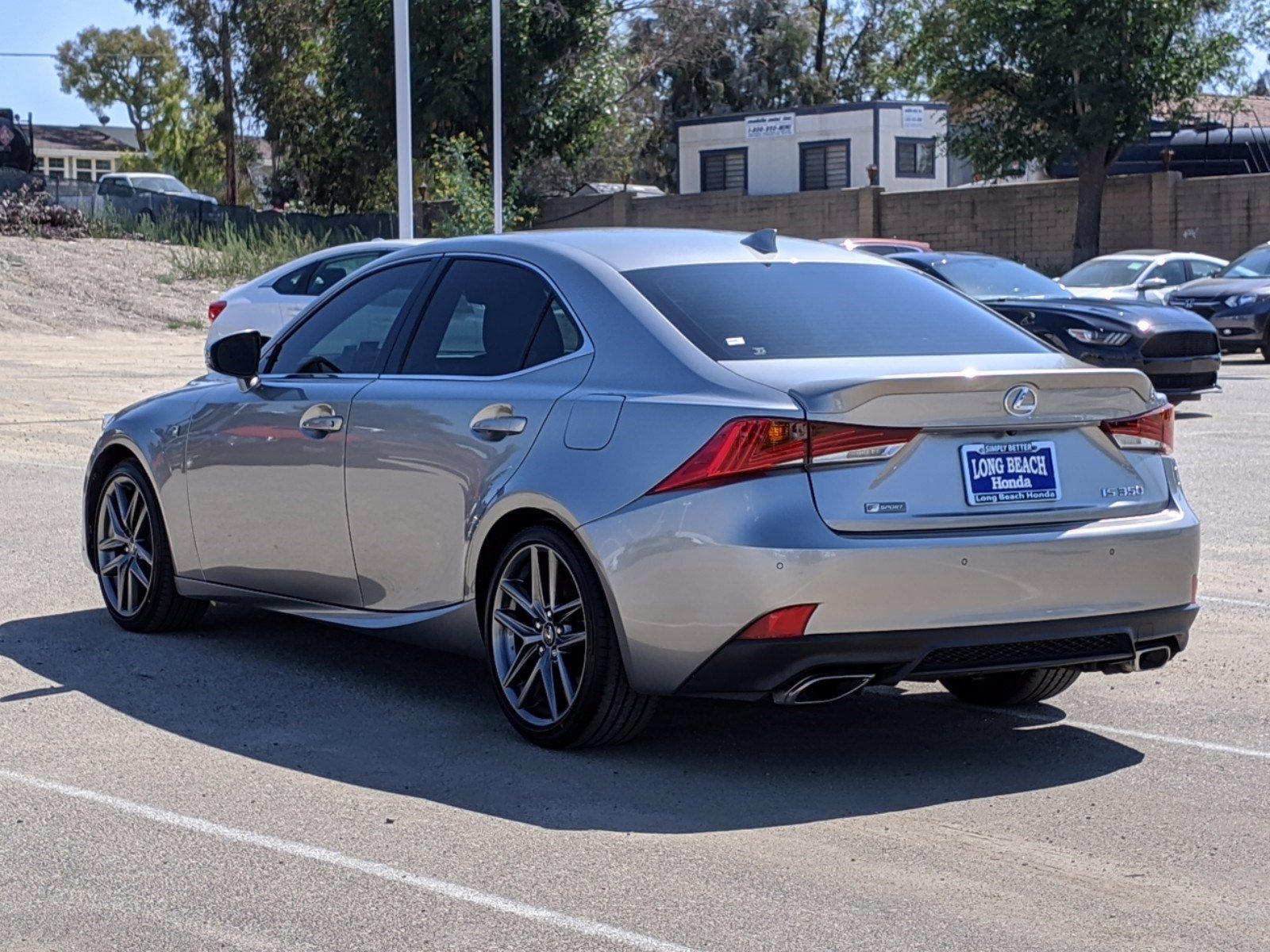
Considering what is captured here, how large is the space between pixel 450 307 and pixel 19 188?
3702 centimetres

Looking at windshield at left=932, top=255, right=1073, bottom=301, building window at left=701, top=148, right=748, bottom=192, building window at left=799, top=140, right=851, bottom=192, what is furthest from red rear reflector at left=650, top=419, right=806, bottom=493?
building window at left=701, top=148, right=748, bottom=192

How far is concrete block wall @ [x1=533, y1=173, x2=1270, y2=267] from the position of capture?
40344mm

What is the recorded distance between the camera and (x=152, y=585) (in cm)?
779

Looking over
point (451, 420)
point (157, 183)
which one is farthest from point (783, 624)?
point (157, 183)

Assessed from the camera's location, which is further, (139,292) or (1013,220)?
(1013,220)

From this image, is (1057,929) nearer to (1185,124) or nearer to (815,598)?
(815,598)

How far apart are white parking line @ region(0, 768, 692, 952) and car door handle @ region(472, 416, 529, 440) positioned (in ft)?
5.04

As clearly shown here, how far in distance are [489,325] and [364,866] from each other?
2.24 meters

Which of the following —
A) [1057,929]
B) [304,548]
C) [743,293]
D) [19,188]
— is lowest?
[1057,929]

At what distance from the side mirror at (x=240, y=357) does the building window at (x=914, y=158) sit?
4980 cm

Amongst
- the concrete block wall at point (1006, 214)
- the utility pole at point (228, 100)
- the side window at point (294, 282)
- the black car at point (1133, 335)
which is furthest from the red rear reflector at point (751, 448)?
the utility pole at point (228, 100)

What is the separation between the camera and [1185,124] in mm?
46031

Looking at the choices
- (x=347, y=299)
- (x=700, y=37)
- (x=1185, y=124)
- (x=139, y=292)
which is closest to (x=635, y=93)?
(x=700, y=37)

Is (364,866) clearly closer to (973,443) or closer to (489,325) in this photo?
(973,443)
